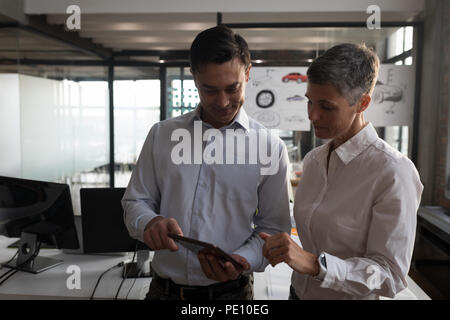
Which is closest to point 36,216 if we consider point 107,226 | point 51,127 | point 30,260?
point 30,260

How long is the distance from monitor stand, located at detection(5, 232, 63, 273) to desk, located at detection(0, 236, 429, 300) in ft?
0.11

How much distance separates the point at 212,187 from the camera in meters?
1.26

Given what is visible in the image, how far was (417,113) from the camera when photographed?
4.14 m

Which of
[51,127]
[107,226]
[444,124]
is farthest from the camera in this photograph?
[51,127]

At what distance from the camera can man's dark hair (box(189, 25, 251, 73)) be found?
115 cm

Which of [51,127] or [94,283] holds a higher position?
[51,127]

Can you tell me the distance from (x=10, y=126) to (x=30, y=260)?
Result: 2.84 meters

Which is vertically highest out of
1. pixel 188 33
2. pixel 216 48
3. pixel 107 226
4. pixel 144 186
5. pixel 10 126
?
pixel 188 33

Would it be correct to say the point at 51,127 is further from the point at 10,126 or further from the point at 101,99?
the point at 101,99

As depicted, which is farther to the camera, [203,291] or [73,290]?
[73,290]

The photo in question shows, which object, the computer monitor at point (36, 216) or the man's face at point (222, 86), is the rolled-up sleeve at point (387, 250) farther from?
the computer monitor at point (36, 216)

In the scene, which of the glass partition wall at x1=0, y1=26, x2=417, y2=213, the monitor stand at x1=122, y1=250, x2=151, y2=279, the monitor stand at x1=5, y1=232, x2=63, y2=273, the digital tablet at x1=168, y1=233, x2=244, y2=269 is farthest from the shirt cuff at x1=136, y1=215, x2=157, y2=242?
the glass partition wall at x1=0, y1=26, x2=417, y2=213

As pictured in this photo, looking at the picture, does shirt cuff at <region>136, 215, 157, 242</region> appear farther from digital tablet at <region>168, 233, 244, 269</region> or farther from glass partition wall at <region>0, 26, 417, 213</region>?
glass partition wall at <region>0, 26, 417, 213</region>
